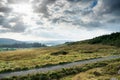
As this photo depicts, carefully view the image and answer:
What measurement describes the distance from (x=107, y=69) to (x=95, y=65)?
870 cm

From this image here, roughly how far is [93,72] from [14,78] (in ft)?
67.1

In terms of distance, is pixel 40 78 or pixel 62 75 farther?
pixel 62 75

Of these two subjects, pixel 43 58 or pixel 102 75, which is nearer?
pixel 102 75

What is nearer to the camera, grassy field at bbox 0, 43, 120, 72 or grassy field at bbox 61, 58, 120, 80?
grassy field at bbox 61, 58, 120, 80

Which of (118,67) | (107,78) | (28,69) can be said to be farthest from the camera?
(28,69)

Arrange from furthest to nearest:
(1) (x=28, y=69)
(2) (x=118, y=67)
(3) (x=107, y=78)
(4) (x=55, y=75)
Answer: (1) (x=28, y=69), (2) (x=118, y=67), (4) (x=55, y=75), (3) (x=107, y=78)

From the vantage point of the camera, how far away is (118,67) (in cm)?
6159

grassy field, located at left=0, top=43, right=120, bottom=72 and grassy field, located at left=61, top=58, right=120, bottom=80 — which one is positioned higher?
grassy field, located at left=0, top=43, right=120, bottom=72

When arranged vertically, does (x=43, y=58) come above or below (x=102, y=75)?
above

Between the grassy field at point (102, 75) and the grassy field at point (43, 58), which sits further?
the grassy field at point (43, 58)

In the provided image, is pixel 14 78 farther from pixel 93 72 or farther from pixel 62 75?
pixel 93 72

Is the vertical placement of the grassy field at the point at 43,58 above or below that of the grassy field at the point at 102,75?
above

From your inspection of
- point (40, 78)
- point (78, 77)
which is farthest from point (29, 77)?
point (78, 77)

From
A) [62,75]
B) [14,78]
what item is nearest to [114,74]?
A: [62,75]
